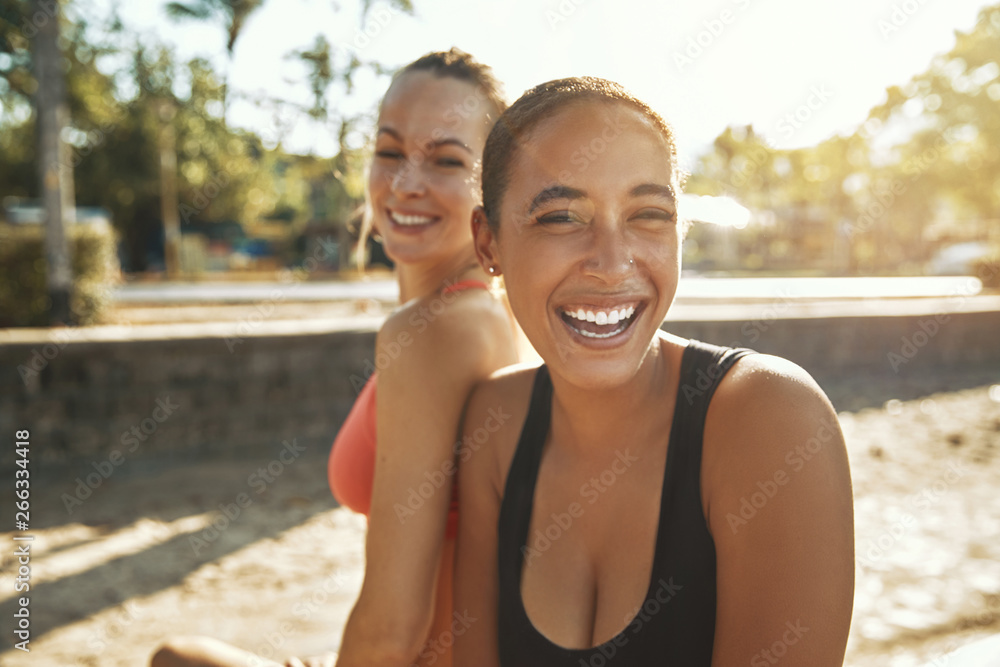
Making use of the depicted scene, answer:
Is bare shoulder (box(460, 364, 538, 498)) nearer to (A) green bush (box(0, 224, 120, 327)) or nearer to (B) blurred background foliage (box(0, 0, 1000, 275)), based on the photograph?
(B) blurred background foliage (box(0, 0, 1000, 275))

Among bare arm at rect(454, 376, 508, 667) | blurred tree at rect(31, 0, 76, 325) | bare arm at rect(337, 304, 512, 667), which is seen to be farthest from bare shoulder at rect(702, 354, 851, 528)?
blurred tree at rect(31, 0, 76, 325)

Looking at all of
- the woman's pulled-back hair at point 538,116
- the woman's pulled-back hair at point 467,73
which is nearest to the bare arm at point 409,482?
the woman's pulled-back hair at point 538,116

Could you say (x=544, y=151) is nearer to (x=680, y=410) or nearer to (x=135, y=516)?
(x=680, y=410)

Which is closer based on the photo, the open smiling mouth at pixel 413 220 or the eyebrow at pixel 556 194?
the eyebrow at pixel 556 194

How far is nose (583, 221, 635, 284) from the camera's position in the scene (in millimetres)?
1502

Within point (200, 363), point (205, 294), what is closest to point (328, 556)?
point (200, 363)

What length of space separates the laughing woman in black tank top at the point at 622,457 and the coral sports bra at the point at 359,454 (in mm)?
325

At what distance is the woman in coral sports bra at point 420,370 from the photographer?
5.61 feet

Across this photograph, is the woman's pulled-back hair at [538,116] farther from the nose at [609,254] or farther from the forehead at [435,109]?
the forehead at [435,109]

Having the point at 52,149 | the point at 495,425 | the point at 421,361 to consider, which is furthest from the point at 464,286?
the point at 52,149

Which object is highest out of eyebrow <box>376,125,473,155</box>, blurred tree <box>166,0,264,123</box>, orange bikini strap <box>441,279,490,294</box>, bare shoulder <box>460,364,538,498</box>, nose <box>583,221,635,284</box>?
blurred tree <box>166,0,264,123</box>

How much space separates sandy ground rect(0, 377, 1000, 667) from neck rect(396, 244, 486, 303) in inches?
73.3

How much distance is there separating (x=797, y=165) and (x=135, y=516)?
40.5 metres

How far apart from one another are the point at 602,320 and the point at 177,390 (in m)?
5.06
